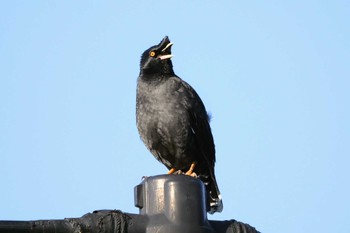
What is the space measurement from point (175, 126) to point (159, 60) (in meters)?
1.13

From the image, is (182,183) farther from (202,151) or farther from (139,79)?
(139,79)

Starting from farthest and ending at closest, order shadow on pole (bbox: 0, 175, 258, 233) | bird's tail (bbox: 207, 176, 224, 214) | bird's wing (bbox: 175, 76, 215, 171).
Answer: bird's wing (bbox: 175, 76, 215, 171), bird's tail (bbox: 207, 176, 224, 214), shadow on pole (bbox: 0, 175, 258, 233)

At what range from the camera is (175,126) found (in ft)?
24.1

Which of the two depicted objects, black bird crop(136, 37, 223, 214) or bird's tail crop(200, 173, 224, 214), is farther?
black bird crop(136, 37, 223, 214)

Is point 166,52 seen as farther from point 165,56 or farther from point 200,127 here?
point 200,127

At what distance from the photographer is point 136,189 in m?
2.86

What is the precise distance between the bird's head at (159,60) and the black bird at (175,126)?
0.27 feet

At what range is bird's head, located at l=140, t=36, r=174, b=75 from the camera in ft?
26.4

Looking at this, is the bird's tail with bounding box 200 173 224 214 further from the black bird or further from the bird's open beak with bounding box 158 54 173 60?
the bird's open beak with bounding box 158 54 173 60

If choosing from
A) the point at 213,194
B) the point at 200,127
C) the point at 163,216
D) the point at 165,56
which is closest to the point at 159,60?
the point at 165,56

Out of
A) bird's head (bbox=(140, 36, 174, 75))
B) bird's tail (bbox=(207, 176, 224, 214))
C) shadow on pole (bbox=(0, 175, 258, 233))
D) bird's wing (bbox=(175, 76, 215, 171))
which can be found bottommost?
bird's tail (bbox=(207, 176, 224, 214))

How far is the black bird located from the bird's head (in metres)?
0.08

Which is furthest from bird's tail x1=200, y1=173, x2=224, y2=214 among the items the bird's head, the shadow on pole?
the shadow on pole

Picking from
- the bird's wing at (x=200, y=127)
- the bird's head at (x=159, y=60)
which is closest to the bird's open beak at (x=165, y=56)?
the bird's head at (x=159, y=60)
